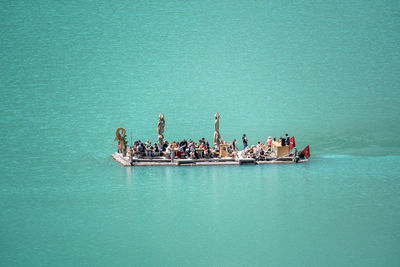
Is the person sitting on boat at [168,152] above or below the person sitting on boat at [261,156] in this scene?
above

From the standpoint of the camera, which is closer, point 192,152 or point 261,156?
point 192,152

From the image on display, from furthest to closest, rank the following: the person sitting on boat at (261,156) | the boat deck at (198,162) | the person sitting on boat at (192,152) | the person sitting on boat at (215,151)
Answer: the person sitting on boat at (215,151) → the person sitting on boat at (261,156) → the person sitting on boat at (192,152) → the boat deck at (198,162)

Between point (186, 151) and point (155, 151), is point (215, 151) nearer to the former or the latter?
point (186, 151)

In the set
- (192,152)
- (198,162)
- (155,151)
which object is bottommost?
(198,162)

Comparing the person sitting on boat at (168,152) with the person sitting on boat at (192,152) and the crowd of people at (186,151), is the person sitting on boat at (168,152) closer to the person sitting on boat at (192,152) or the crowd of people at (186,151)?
the crowd of people at (186,151)

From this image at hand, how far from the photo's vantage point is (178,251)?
2073 cm

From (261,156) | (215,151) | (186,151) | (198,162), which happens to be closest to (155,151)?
(186,151)

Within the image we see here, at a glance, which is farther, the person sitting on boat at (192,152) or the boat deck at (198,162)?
the person sitting on boat at (192,152)

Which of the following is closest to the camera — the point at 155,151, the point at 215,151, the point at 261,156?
the point at 155,151

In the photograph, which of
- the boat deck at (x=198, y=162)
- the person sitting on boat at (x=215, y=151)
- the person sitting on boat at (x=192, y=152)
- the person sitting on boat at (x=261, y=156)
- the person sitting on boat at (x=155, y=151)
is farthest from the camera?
the person sitting on boat at (x=215, y=151)

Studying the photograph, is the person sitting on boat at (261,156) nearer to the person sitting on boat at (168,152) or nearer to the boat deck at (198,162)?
the boat deck at (198,162)

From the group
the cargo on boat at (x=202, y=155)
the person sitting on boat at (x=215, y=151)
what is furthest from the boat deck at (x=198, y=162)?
the person sitting on boat at (x=215, y=151)

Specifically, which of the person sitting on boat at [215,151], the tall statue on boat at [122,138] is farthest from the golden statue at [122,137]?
the person sitting on boat at [215,151]

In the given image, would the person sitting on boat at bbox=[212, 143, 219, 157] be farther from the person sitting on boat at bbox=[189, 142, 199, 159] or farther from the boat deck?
the person sitting on boat at bbox=[189, 142, 199, 159]
